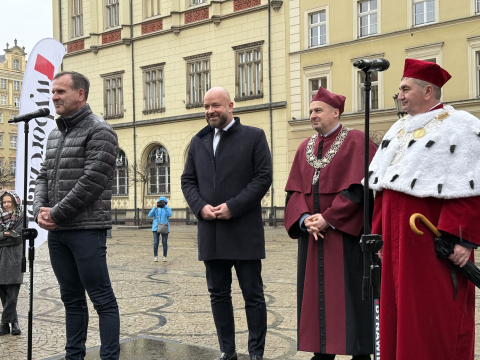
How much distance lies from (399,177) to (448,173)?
279mm

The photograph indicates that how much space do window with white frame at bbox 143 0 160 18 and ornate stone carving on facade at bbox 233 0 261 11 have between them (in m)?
5.53

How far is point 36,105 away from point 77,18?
30746mm

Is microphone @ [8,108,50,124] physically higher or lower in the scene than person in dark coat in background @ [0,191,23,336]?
higher

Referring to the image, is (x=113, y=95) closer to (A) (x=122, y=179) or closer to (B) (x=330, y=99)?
(A) (x=122, y=179)

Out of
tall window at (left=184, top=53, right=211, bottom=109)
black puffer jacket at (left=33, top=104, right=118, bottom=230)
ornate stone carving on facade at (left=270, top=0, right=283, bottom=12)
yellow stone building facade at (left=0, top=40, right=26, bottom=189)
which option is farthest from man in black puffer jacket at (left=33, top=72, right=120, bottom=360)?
yellow stone building facade at (left=0, top=40, right=26, bottom=189)

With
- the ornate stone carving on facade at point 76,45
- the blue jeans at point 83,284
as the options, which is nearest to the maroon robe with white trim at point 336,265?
the blue jeans at point 83,284

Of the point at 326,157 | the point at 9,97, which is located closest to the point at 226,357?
the point at 326,157

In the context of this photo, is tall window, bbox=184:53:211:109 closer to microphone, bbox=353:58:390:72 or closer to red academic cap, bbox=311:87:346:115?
red academic cap, bbox=311:87:346:115

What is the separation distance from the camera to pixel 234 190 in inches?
193

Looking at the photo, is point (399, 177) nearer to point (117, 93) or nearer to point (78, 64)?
point (117, 93)

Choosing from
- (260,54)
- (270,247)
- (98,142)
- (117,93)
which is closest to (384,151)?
(98,142)

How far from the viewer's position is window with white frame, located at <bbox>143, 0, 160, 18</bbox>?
33594 mm

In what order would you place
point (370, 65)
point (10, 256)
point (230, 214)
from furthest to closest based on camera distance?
1. point (10, 256)
2. point (230, 214)
3. point (370, 65)

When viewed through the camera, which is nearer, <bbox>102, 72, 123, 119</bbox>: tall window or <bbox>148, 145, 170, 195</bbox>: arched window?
<bbox>148, 145, 170, 195</bbox>: arched window
